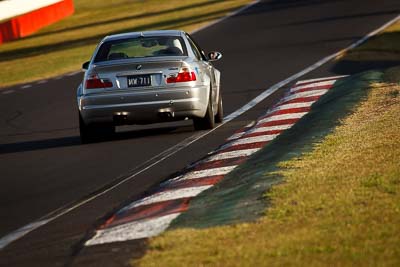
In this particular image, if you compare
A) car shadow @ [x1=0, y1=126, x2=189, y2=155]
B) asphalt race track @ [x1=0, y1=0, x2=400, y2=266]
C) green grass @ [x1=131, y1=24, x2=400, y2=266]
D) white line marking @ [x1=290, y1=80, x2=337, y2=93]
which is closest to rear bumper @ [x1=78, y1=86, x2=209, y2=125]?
asphalt race track @ [x1=0, y1=0, x2=400, y2=266]

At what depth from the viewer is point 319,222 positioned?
25.9ft

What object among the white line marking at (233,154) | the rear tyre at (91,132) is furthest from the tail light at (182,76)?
the white line marking at (233,154)

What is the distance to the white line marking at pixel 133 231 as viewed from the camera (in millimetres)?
8273

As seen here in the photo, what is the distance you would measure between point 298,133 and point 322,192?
14.2 ft

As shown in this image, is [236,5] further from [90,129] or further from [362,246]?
[362,246]

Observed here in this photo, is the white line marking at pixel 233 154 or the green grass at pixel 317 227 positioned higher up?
the green grass at pixel 317 227

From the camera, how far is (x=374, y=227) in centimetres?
759

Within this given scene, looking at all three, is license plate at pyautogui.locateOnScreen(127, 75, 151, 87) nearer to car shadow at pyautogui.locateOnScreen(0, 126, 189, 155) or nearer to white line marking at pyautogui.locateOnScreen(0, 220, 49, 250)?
car shadow at pyautogui.locateOnScreen(0, 126, 189, 155)

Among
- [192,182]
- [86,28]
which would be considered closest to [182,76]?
[192,182]

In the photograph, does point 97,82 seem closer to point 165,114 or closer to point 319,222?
point 165,114

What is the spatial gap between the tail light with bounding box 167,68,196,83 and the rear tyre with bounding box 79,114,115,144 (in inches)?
44.5

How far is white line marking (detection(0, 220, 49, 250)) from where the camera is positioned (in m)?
9.00

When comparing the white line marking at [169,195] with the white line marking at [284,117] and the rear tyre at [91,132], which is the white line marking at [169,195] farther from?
the rear tyre at [91,132]

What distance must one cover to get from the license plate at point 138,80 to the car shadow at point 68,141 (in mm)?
893
